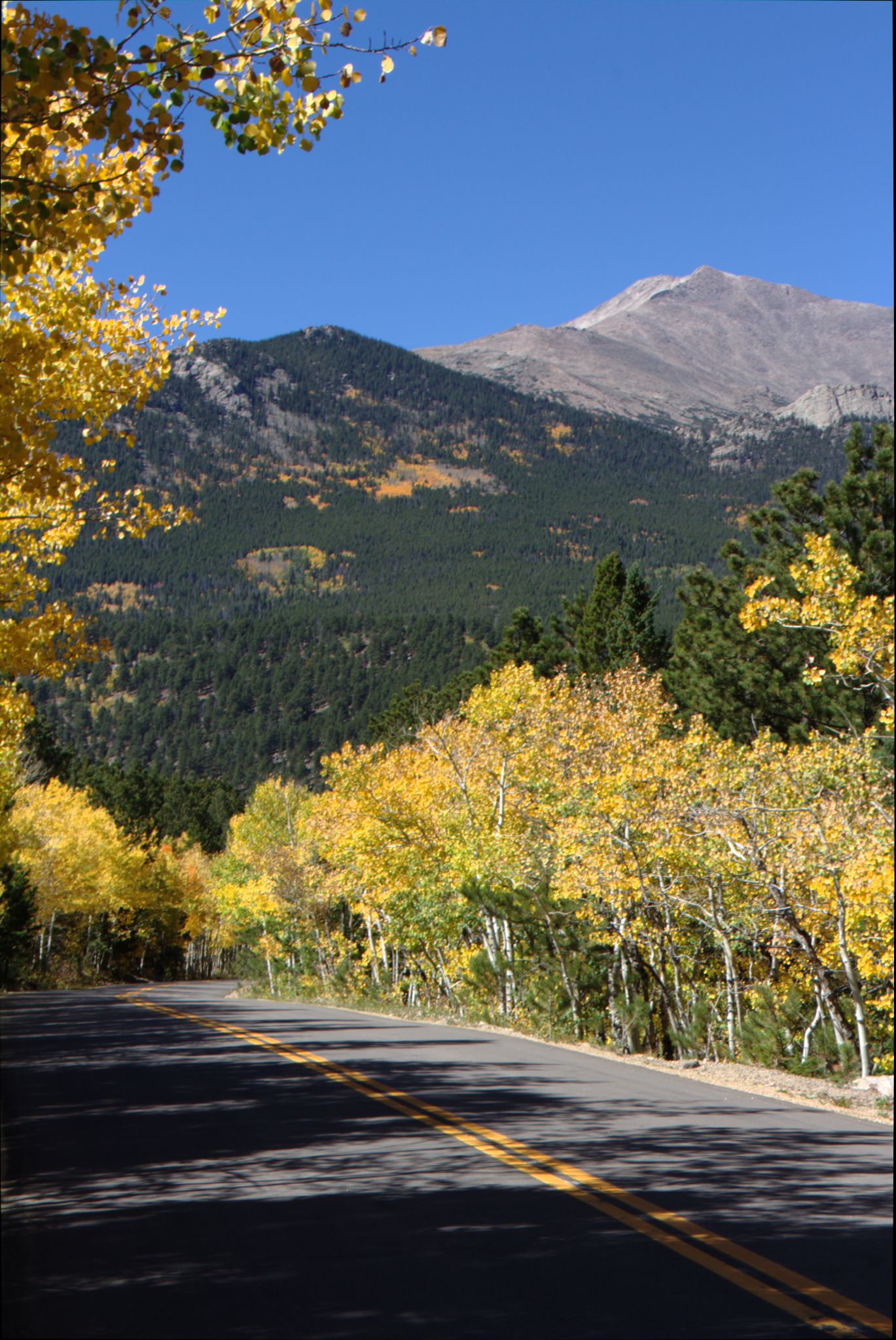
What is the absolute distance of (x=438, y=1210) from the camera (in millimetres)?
6914

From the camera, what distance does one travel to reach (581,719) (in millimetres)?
28141

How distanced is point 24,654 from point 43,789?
57863 mm

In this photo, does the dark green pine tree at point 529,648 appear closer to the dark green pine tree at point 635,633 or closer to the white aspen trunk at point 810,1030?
the dark green pine tree at point 635,633

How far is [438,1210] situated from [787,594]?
71.4ft

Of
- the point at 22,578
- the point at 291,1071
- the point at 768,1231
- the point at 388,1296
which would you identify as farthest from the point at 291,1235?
the point at 22,578

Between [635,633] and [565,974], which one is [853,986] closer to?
[565,974]

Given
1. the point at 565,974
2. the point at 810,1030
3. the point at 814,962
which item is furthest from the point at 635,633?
the point at 814,962

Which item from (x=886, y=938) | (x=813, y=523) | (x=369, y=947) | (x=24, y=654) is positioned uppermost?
(x=813, y=523)

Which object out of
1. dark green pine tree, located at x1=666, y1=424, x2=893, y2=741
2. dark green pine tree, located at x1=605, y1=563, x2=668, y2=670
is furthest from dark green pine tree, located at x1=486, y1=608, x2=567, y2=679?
dark green pine tree, located at x1=666, y1=424, x2=893, y2=741

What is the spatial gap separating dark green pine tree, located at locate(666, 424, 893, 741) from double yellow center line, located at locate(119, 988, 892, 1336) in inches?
575

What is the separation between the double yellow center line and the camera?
4.86 metres

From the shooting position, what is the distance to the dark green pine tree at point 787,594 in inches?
979

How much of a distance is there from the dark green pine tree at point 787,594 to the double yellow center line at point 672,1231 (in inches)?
575

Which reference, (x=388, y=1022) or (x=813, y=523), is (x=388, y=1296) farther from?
(x=813, y=523)
